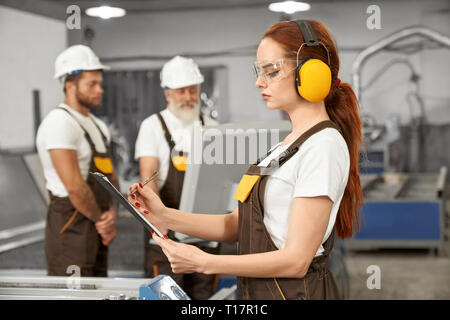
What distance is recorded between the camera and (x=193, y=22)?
2811mm

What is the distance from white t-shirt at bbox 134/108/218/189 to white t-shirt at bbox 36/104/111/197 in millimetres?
191

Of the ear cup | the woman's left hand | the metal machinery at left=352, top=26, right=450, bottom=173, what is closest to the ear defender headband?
the ear cup

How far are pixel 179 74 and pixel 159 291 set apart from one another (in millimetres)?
1346

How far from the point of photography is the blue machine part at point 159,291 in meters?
1.16

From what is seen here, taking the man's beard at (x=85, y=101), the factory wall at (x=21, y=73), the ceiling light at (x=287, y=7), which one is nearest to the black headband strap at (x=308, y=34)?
the ceiling light at (x=287, y=7)

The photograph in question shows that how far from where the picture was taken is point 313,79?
125 centimetres

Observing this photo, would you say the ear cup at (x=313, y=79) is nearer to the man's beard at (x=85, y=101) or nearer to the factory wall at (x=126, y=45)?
the factory wall at (x=126, y=45)

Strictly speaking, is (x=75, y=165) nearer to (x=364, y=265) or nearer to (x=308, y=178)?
(x=308, y=178)

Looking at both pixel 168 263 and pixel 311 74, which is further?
pixel 168 263

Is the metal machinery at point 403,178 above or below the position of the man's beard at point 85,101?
below

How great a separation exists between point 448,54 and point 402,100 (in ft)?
2.63

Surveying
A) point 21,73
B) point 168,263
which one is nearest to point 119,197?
point 168,263
